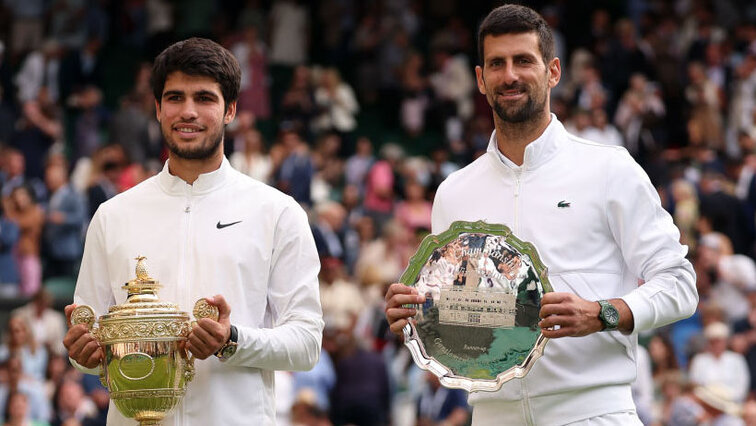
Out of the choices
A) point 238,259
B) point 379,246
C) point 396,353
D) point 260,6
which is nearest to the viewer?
point 238,259

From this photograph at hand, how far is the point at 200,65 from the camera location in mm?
5496

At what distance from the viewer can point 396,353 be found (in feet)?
49.9

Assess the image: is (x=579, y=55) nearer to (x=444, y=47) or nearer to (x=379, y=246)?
(x=444, y=47)

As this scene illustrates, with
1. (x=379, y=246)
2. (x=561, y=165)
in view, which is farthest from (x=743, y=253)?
(x=561, y=165)

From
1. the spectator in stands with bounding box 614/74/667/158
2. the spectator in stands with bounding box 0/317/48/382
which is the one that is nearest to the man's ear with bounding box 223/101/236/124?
the spectator in stands with bounding box 0/317/48/382

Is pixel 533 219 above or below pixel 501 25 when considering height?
below

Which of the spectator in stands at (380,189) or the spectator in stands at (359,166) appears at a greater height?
the spectator in stands at (359,166)

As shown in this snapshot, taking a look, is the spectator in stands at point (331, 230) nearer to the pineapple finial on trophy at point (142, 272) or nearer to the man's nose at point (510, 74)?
the man's nose at point (510, 74)

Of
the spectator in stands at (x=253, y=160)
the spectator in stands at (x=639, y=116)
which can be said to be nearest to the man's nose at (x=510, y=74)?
the spectator in stands at (x=253, y=160)

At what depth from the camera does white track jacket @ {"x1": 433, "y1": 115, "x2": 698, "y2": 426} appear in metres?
5.33

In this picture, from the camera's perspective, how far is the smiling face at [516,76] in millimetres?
5480

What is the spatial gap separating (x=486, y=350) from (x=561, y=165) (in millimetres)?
770

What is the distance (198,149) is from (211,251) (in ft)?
1.19

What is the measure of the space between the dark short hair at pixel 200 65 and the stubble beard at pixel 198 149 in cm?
13
